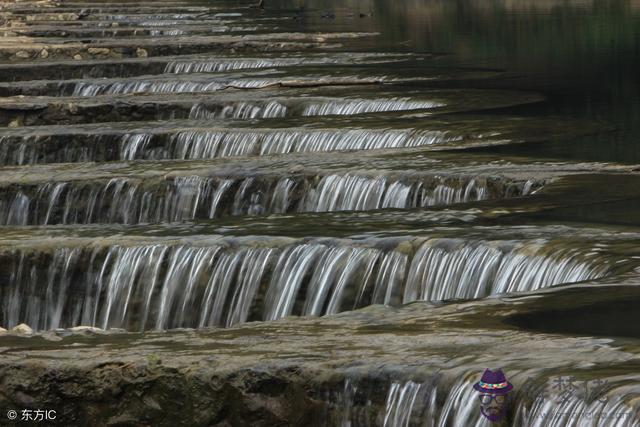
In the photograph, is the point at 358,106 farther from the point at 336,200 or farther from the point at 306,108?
the point at 336,200

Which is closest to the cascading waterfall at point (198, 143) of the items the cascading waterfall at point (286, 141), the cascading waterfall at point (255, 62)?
the cascading waterfall at point (286, 141)

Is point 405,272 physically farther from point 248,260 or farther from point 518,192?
point 518,192

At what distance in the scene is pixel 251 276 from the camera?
635 inches

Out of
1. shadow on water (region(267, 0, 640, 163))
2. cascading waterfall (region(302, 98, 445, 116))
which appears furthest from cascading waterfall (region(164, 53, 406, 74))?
cascading waterfall (region(302, 98, 445, 116))

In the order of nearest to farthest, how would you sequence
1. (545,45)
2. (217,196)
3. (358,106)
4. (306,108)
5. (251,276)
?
(251,276)
(217,196)
(358,106)
(306,108)
(545,45)

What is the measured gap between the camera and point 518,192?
1938 cm

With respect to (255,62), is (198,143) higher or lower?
higher

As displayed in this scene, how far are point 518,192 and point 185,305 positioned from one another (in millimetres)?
4976

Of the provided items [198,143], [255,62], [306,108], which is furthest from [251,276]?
[255,62]

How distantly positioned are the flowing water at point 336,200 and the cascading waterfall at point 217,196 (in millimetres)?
28

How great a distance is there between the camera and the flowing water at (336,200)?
14781 mm

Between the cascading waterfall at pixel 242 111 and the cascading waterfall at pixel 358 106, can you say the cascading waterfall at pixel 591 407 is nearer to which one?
the cascading waterfall at pixel 358 106

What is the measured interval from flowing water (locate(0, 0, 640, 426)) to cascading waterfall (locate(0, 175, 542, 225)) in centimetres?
3

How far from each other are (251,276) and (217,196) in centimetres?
510
